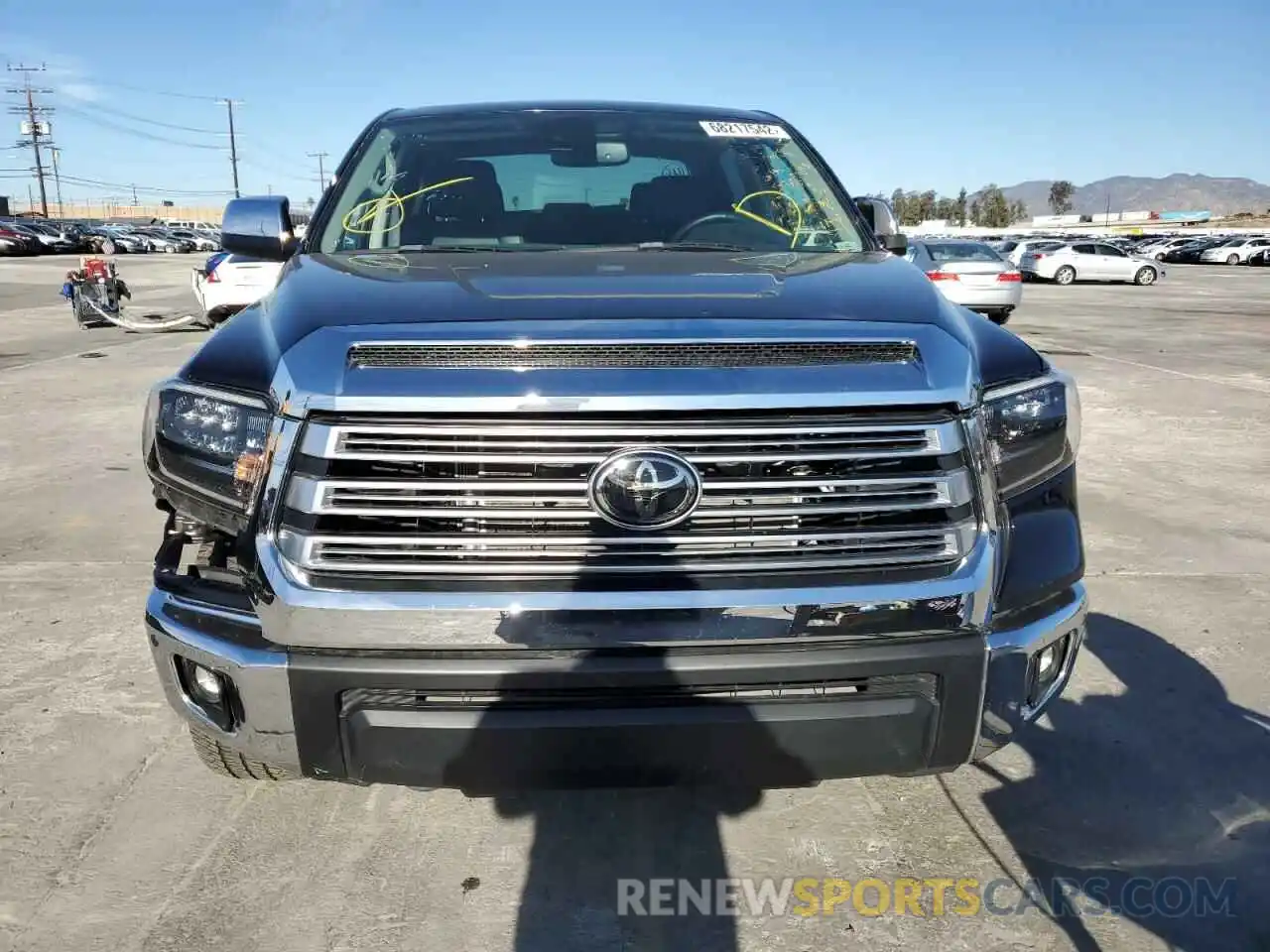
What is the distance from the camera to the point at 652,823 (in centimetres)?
274

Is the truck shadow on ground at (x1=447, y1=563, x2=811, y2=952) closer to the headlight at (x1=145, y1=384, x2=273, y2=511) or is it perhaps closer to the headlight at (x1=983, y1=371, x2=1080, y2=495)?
the headlight at (x1=145, y1=384, x2=273, y2=511)

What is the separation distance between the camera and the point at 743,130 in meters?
3.87

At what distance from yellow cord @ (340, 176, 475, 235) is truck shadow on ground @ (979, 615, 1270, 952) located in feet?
8.38

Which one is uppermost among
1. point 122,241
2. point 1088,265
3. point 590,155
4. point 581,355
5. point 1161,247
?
point 590,155

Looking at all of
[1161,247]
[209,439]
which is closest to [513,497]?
[209,439]

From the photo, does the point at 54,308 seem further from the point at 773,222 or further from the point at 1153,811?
Answer: the point at 1153,811

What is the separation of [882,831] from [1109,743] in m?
0.94

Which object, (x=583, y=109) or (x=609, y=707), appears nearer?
(x=609, y=707)

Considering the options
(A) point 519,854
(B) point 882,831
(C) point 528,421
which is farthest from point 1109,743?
(C) point 528,421

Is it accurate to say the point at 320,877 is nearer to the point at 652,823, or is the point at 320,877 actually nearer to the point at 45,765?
the point at 652,823

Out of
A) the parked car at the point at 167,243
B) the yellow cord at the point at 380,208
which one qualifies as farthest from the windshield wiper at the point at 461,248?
the parked car at the point at 167,243

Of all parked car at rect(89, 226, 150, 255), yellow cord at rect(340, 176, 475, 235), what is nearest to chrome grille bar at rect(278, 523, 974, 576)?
yellow cord at rect(340, 176, 475, 235)

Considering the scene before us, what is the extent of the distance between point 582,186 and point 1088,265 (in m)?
36.0

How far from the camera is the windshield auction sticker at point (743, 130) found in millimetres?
3840
